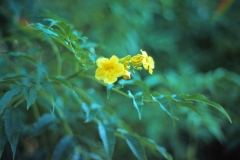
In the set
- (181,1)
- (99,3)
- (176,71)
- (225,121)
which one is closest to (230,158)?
(225,121)

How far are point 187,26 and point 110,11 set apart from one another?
478mm

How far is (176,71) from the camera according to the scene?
1.50 m

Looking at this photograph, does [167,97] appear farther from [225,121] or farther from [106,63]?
[225,121]

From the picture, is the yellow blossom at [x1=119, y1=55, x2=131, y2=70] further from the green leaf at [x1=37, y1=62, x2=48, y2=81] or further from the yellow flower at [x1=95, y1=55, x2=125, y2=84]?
the green leaf at [x1=37, y1=62, x2=48, y2=81]

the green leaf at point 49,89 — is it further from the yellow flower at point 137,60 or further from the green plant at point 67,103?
the yellow flower at point 137,60

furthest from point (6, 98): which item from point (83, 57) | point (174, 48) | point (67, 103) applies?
point (174, 48)

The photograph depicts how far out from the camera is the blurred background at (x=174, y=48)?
46.1 inches

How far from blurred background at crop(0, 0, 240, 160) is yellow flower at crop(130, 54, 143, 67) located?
A: 47 cm

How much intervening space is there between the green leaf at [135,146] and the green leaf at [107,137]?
0.16 feet

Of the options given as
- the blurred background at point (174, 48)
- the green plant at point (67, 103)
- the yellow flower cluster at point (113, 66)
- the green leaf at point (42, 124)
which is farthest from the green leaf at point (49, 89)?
the blurred background at point (174, 48)

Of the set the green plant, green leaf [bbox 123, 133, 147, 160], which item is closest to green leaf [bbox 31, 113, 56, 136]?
the green plant

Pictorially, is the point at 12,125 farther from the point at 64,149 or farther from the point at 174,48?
the point at 174,48

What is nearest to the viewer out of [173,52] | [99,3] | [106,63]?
[106,63]

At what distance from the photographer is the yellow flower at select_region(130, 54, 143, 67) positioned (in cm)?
67
